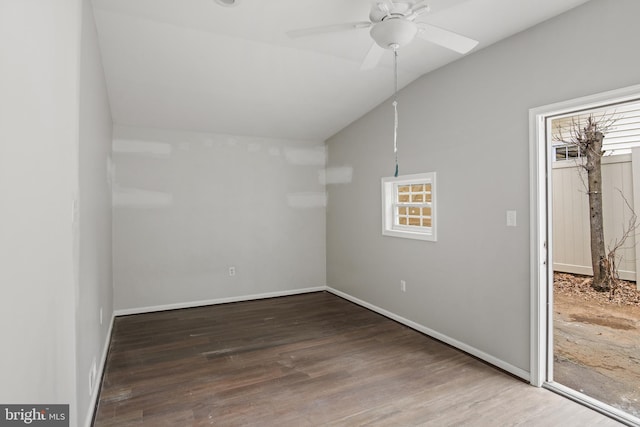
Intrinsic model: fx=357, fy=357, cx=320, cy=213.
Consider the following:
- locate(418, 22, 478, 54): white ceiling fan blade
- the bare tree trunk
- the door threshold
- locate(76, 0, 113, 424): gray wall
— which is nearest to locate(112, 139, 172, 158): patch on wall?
locate(76, 0, 113, 424): gray wall

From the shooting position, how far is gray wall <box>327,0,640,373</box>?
239 centimetres

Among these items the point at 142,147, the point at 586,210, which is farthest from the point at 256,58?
the point at 586,210

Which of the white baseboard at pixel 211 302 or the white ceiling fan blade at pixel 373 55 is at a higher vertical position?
the white ceiling fan blade at pixel 373 55

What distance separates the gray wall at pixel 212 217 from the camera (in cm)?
441

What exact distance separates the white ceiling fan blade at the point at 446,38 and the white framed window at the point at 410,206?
5.12ft

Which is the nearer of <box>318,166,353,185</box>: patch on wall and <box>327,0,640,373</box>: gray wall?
<box>327,0,640,373</box>: gray wall

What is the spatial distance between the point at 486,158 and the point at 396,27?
156 centimetres

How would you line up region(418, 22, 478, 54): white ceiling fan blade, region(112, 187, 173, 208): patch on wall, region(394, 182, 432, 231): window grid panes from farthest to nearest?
region(112, 187, 173, 208): patch on wall, region(394, 182, 432, 231): window grid panes, region(418, 22, 478, 54): white ceiling fan blade

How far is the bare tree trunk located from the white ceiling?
3324 mm

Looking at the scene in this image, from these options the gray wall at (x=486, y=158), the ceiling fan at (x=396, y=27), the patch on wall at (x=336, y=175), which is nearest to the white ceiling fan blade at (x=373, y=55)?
the ceiling fan at (x=396, y=27)

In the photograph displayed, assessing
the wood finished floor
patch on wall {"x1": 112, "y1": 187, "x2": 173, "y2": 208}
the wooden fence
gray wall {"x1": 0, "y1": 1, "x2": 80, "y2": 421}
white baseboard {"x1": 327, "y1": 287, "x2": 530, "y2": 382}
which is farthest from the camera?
the wooden fence

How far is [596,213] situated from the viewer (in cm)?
516

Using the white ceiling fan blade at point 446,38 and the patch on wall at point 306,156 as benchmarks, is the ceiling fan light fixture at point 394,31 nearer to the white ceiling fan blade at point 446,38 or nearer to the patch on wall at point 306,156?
the white ceiling fan blade at point 446,38

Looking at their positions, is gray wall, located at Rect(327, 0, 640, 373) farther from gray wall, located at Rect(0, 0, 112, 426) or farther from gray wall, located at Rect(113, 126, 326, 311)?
gray wall, located at Rect(0, 0, 112, 426)
